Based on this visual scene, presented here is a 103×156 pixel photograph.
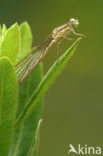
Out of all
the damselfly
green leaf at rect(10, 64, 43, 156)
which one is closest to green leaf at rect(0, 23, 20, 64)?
the damselfly

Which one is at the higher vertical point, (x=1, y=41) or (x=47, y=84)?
(x=1, y=41)

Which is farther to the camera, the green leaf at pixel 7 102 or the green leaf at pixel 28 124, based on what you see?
the green leaf at pixel 28 124

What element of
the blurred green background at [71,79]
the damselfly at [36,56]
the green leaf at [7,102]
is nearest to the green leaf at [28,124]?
the damselfly at [36,56]

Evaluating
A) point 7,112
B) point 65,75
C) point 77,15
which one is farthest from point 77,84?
point 7,112

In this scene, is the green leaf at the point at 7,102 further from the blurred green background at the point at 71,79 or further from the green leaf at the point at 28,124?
the blurred green background at the point at 71,79

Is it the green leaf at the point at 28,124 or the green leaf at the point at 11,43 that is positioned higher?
the green leaf at the point at 11,43

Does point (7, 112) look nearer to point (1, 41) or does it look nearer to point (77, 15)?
point (1, 41)
